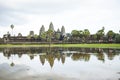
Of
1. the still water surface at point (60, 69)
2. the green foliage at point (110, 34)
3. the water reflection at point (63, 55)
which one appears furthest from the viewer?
the green foliage at point (110, 34)

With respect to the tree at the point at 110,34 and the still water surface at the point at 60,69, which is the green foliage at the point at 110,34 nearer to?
the tree at the point at 110,34

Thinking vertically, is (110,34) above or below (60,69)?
above

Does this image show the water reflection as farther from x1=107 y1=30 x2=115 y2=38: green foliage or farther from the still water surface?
x1=107 y1=30 x2=115 y2=38: green foliage

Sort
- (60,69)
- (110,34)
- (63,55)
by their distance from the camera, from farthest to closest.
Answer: (110,34), (63,55), (60,69)

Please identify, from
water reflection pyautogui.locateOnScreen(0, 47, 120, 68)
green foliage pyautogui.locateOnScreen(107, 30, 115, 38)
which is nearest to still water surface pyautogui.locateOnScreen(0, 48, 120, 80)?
water reflection pyautogui.locateOnScreen(0, 47, 120, 68)

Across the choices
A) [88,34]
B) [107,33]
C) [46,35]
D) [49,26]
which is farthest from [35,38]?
[107,33]

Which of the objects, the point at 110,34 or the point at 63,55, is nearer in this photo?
the point at 63,55

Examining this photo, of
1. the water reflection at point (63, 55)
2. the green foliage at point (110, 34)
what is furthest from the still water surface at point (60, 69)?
the green foliage at point (110, 34)

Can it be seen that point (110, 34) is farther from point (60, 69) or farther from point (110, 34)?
point (60, 69)

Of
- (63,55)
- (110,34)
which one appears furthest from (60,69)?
(110,34)

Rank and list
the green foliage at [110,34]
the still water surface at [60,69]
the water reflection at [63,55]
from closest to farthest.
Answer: the still water surface at [60,69] → the water reflection at [63,55] → the green foliage at [110,34]

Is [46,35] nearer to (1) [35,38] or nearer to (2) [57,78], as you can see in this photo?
(1) [35,38]

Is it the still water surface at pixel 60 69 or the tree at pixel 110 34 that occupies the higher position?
the tree at pixel 110 34

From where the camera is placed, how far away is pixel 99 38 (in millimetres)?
137875
